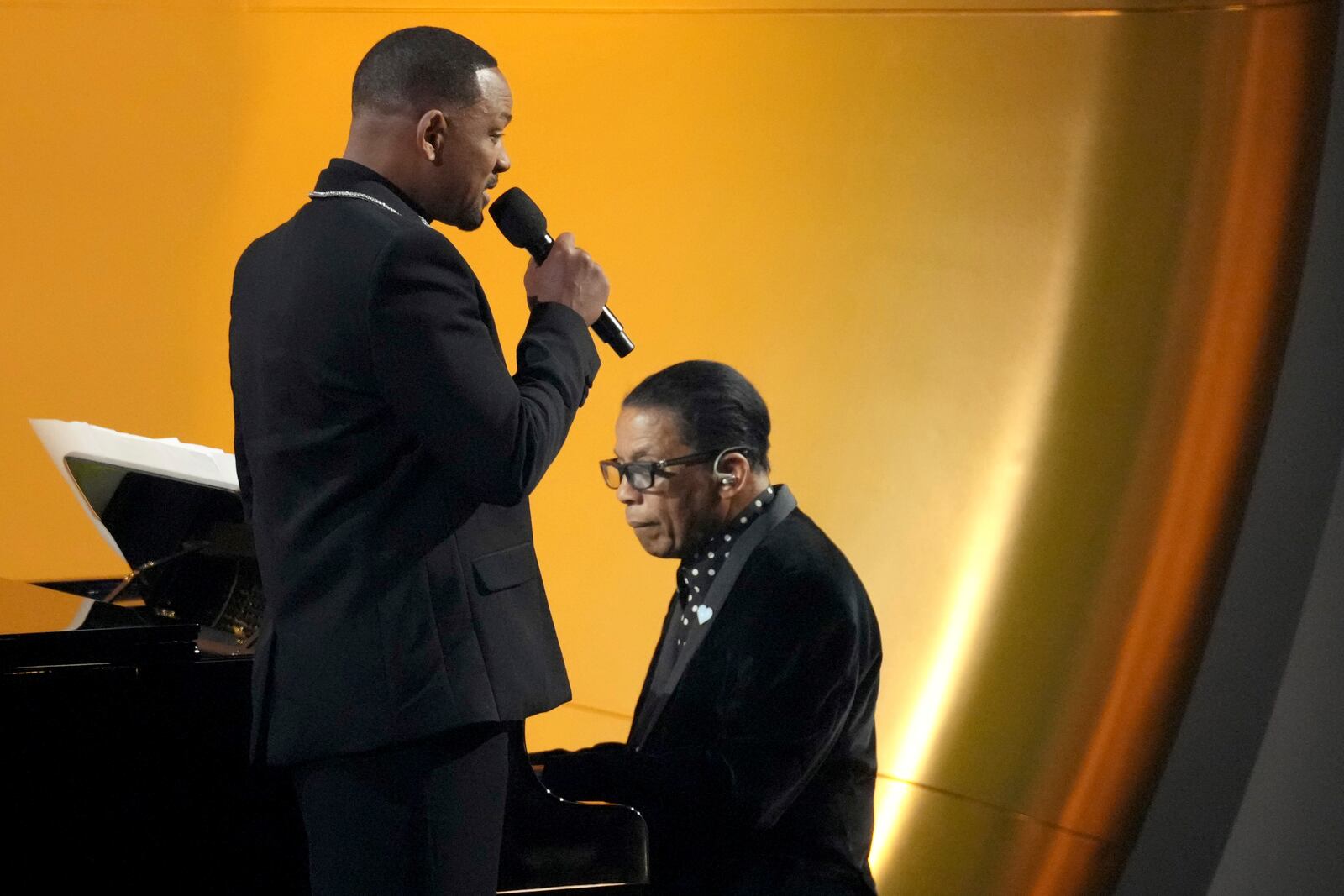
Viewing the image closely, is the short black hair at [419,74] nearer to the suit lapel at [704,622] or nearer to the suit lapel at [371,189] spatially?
the suit lapel at [371,189]

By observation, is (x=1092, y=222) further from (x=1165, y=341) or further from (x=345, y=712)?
(x=345, y=712)

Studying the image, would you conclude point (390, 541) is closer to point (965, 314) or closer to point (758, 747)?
point (758, 747)

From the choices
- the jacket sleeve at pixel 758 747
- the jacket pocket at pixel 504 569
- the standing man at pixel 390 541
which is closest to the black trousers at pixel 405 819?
the standing man at pixel 390 541

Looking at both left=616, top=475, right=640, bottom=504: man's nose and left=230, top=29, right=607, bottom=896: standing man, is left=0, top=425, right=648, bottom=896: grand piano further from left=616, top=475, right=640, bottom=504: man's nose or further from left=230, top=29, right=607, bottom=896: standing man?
left=616, top=475, right=640, bottom=504: man's nose

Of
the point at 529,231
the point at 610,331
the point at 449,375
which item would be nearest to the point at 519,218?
the point at 529,231

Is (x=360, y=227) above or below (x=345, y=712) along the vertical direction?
above

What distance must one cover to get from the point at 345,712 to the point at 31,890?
547 millimetres

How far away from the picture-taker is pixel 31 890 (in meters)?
1.33

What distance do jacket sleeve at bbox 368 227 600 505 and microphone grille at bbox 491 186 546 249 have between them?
24cm

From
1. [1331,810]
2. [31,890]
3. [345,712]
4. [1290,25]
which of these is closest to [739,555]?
[345,712]

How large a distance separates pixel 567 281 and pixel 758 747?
0.68 metres

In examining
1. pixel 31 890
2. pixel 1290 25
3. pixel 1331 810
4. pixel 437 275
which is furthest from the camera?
pixel 1290 25

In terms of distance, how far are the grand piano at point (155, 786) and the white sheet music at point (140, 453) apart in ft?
0.04

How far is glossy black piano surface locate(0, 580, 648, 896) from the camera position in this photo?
4.41 feet
